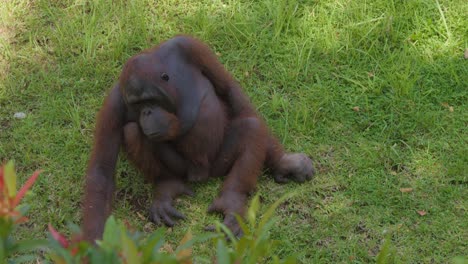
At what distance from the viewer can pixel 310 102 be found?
13.7 ft

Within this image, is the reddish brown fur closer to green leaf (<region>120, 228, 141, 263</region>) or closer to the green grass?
the green grass

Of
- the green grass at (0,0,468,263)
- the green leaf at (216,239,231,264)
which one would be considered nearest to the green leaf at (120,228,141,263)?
the green leaf at (216,239,231,264)

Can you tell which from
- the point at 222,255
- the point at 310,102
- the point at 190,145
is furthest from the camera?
the point at 310,102

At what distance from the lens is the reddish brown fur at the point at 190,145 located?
3488 mm

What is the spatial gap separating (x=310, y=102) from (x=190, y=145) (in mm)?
890

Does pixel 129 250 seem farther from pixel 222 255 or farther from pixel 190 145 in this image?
pixel 190 145

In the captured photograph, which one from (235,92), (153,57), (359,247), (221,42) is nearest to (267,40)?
(221,42)

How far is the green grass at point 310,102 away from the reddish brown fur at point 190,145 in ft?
0.36

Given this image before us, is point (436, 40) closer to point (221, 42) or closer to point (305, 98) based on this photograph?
point (305, 98)

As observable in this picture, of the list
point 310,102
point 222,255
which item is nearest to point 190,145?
point 310,102

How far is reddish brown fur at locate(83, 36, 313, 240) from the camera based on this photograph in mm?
3488

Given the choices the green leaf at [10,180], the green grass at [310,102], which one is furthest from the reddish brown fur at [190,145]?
the green leaf at [10,180]

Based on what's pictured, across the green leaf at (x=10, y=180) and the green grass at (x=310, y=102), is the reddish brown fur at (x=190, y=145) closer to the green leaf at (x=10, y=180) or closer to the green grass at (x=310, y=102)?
the green grass at (x=310, y=102)

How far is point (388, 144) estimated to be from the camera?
3908 mm
